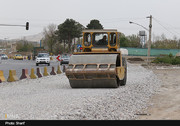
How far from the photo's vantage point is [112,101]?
12797mm

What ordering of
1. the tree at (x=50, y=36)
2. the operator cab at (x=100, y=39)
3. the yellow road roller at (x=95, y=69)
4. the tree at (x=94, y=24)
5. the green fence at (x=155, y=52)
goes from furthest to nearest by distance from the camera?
the tree at (x=50, y=36), the tree at (x=94, y=24), the green fence at (x=155, y=52), the operator cab at (x=100, y=39), the yellow road roller at (x=95, y=69)

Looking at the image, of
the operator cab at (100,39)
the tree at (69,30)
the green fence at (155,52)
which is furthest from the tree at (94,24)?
the operator cab at (100,39)

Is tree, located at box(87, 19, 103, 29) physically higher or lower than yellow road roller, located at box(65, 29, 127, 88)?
higher

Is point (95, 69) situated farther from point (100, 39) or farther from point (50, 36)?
point (50, 36)

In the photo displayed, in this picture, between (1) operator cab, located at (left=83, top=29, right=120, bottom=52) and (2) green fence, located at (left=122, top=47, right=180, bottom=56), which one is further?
(2) green fence, located at (left=122, top=47, right=180, bottom=56)

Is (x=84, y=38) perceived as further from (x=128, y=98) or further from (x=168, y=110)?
(x=168, y=110)

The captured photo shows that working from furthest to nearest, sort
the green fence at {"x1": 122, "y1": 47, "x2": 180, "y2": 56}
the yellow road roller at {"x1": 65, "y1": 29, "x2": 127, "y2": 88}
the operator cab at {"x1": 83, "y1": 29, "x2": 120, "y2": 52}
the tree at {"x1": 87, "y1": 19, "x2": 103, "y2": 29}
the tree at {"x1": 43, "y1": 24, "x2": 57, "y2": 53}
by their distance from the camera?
the tree at {"x1": 43, "y1": 24, "x2": 57, "y2": 53} → the tree at {"x1": 87, "y1": 19, "x2": 103, "y2": 29} → the green fence at {"x1": 122, "y1": 47, "x2": 180, "y2": 56} → the operator cab at {"x1": 83, "y1": 29, "x2": 120, "y2": 52} → the yellow road roller at {"x1": 65, "y1": 29, "x2": 127, "y2": 88}

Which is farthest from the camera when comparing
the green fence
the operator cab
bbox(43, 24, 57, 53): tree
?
bbox(43, 24, 57, 53): tree

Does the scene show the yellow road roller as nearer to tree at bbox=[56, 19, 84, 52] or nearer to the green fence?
the green fence

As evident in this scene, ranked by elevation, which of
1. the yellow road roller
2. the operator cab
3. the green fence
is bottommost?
the green fence

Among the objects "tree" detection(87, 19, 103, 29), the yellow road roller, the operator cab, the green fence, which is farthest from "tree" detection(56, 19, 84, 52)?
the yellow road roller

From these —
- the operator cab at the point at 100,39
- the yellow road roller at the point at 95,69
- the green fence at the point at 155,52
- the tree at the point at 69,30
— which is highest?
the tree at the point at 69,30

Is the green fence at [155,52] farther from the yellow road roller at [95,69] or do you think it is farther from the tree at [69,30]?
the yellow road roller at [95,69]
